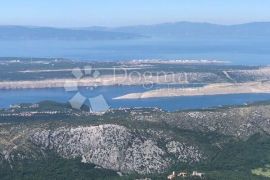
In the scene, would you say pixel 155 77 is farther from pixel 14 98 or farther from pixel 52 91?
pixel 14 98

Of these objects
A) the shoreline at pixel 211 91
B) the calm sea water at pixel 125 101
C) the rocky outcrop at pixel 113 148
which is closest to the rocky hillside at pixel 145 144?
the rocky outcrop at pixel 113 148

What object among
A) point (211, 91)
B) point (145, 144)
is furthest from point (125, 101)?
point (145, 144)

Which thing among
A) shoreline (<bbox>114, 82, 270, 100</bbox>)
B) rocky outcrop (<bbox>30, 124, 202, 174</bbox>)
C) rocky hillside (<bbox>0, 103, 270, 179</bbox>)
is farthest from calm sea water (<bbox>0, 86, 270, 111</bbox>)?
rocky outcrop (<bbox>30, 124, 202, 174</bbox>)

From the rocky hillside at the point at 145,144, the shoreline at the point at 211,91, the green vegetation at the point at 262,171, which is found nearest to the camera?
the green vegetation at the point at 262,171

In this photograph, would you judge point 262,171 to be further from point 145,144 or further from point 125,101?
point 125,101

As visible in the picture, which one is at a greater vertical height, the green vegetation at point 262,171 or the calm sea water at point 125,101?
the calm sea water at point 125,101

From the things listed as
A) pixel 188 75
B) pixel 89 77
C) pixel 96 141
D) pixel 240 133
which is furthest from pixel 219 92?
pixel 96 141

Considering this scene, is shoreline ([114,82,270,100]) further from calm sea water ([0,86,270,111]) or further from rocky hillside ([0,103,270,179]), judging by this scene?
rocky hillside ([0,103,270,179])

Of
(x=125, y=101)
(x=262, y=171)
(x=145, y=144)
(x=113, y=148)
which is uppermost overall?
(x=145, y=144)

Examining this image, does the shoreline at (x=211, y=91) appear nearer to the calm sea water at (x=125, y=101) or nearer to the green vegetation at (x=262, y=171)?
the calm sea water at (x=125, y=101)
